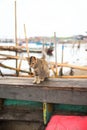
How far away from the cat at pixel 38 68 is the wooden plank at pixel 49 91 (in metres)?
0.10

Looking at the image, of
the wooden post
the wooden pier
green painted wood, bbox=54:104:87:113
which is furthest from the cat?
green painted wood, bbox=54:104:87:113

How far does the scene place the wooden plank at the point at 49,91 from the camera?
2.72 metres

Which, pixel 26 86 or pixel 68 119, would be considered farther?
pixel 26 86

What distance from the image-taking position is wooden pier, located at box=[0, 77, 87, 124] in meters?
2.72

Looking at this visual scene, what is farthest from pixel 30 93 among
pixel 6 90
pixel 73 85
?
pixel 73 85

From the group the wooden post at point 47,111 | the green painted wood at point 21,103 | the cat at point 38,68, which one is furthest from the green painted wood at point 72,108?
the cat at point 38,68

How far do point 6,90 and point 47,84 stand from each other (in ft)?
1.92

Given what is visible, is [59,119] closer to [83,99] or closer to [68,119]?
[68,119]

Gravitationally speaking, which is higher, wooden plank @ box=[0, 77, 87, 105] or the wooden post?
wooden plank @ box=[0, 77, 87, 105]

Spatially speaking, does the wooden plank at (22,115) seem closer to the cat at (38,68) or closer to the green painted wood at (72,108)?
the green painted wood at (72,108)

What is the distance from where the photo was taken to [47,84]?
2.96 m

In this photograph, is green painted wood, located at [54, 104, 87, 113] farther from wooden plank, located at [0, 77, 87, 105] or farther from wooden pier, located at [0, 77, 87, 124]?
wooden plank, located at [0, 77, 87, 105]

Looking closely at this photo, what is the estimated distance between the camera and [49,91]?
111 inches

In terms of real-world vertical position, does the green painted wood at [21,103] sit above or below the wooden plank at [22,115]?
above
